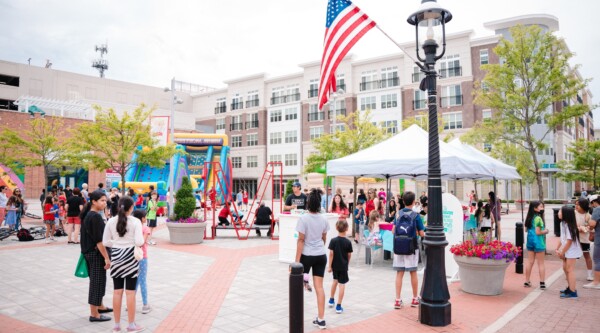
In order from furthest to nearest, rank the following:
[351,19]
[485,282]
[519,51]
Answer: [519,51]
[351,19]
[485,282]

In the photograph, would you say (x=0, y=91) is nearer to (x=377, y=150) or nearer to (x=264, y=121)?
(x=264, y=121)

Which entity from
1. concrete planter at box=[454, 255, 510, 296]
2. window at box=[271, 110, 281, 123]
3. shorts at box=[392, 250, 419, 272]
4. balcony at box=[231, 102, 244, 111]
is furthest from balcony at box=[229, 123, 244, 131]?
shorts at box=[392, 250, 419, 272]

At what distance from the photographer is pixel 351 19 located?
8000 millimetres

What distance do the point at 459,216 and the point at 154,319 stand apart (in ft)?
20.3

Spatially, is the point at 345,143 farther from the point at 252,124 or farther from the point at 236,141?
the point at 236,141

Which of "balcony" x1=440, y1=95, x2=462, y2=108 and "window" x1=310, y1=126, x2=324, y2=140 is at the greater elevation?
"balcony" x1=440, y1=95, x2=462, y2=108

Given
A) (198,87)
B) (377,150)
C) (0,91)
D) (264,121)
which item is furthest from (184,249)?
(198,87)

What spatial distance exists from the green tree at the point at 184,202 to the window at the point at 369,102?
35.5 meters

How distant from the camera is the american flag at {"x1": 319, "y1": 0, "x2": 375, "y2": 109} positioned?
7918mm

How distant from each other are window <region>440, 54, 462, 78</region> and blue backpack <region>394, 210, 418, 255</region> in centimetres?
3810

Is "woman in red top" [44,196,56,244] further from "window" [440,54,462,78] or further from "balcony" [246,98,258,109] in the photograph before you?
"balcony" [246,98,258,109]

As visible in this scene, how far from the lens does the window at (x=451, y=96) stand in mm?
41188

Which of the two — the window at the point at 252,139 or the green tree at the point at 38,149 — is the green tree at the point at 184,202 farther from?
the window at the point at 252,139

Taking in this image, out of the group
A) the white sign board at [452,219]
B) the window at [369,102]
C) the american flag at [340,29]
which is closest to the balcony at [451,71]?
the window at [369,102]
